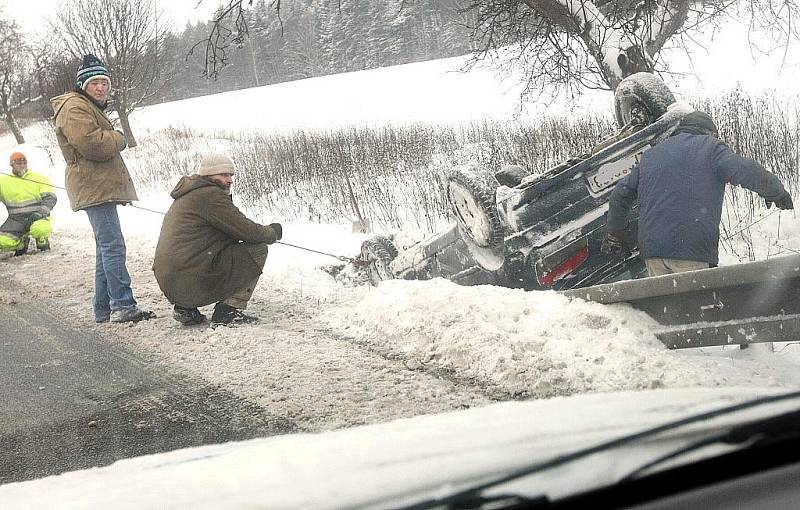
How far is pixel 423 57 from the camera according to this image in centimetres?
4875

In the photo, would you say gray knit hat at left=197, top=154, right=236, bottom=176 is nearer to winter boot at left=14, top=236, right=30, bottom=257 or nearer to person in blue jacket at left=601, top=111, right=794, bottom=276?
person in blue jacket at left=601, top=111, right=794, bottom=276

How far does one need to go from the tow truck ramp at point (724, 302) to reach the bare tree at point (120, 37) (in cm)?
2413

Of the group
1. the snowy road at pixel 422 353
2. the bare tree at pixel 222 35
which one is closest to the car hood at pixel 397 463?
the snowy road at pixel 422 353

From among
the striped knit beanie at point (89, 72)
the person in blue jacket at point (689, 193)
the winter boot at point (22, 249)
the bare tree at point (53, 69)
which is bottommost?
the person in blue jacket at point (689, 193)

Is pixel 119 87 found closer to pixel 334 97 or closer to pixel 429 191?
pixel 334 97

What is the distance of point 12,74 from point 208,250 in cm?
3623

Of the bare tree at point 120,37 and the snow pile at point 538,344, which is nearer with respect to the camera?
the snow pile at point 538,344

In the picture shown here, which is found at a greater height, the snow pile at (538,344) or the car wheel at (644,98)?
the car wheel at (644,98)

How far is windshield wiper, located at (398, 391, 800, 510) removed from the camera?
112 centimetres

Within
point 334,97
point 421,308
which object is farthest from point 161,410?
point 334,97

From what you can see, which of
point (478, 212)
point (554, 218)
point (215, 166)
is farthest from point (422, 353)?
point (215, 166)

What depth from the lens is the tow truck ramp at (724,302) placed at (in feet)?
10.7

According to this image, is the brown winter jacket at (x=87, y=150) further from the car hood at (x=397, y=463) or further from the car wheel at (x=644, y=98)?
the car hood at (x=397, y=463)

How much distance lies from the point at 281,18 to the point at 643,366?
6.47m
